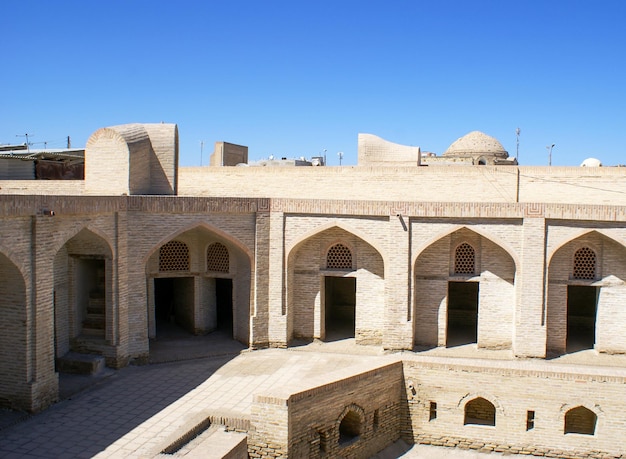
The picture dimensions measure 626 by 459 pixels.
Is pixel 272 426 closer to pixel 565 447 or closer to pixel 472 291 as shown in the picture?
pixel 565 447

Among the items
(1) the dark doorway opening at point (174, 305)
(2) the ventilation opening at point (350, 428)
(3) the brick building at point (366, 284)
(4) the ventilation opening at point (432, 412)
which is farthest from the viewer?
(1) the dark doorway opening at point (174, 305)

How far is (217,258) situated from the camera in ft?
42.5

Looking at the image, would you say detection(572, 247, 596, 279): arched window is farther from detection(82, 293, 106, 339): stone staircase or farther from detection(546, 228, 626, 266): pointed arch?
detection(82, 293, 106, 339): stone staircase

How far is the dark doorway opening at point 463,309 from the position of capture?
14157mm

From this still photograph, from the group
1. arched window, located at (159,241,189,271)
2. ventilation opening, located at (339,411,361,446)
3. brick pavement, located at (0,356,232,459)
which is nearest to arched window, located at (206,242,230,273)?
arched window, located at (159,241,189,271)

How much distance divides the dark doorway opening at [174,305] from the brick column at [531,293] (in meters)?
6.87

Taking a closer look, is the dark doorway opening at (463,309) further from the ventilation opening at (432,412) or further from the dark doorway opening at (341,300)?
the ventilation opening at (432,412)

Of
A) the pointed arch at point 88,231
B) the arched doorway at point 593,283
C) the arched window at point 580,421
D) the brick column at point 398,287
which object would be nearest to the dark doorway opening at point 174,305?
the pointed arch at point 88,231

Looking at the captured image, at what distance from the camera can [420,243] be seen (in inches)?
464

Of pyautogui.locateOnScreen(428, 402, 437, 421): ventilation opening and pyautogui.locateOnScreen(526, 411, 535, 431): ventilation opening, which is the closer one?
pyautogui.locateOnScreen(526, 411, 535, 431): ventilation opening

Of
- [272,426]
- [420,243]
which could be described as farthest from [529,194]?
[272,426]

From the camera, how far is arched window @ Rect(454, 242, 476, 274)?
12258 millimetres

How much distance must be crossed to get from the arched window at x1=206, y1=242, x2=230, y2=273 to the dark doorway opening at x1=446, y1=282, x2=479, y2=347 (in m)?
5.24

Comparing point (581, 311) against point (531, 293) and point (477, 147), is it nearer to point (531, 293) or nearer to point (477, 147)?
point (531, 293)
